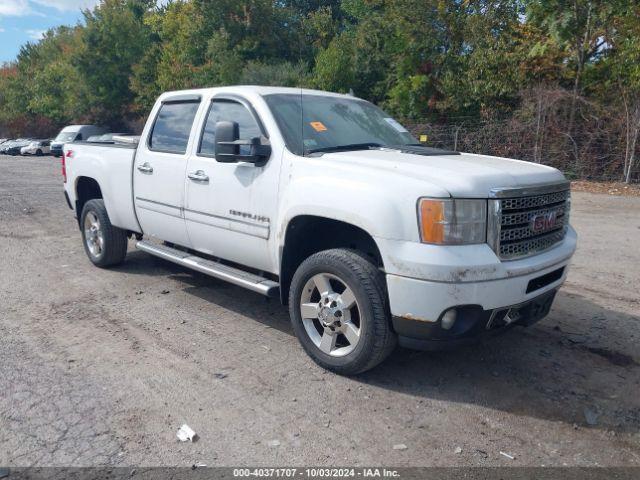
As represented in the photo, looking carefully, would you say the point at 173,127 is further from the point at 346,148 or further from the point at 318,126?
the point at 346,148

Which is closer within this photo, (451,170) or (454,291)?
(454,291)

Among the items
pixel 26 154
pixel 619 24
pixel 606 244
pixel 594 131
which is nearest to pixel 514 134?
pixel 594 131

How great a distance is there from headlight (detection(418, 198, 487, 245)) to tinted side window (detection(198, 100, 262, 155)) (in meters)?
1.81

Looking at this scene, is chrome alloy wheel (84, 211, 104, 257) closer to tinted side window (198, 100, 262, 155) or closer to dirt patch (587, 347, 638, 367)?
tinted side window (198, 100, 262, 155)

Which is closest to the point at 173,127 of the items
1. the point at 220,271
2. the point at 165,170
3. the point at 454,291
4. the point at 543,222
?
the point at 165,170

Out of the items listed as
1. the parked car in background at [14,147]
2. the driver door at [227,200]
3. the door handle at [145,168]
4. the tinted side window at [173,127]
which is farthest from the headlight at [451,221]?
the parked car in background at [14,147]

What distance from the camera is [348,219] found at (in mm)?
3725

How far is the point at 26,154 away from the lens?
126 ft

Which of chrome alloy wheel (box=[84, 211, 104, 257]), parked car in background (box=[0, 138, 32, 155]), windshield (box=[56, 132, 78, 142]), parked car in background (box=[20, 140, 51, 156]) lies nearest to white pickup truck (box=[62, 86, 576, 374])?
chrome alloy wheel (box=[84, 211, 104, 257])

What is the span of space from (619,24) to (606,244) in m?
11.2

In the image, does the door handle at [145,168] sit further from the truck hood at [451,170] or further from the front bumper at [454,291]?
the front bumper at [454,291]

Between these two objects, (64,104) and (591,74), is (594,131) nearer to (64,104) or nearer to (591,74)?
(591,74)

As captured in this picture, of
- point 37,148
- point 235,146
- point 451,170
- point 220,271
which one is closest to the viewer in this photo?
point 451,170

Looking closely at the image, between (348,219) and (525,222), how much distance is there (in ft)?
3.84
